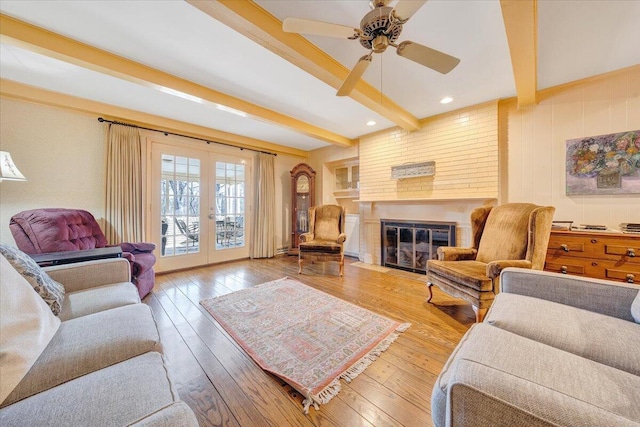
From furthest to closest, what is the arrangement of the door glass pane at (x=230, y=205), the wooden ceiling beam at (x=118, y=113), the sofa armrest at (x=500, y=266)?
the door glass pane at (x=230, y=205)
the wooden ceiling beam at (x=118, y=113)
the sofa armrest at (x=500, y=266)

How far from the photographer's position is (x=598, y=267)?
2.11 metres

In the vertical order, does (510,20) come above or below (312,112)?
below

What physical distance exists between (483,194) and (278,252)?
386 centimetres

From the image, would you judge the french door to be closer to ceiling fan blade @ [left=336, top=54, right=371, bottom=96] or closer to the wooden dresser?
ceiling fan blade @ [left=336, top=54, right=371, bottom=96]

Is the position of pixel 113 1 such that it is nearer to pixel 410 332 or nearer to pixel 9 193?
pixel 9 193

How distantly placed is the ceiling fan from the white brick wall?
6.28 feet

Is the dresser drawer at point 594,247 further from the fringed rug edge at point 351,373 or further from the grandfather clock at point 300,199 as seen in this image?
the grandfather clock at point 300,199

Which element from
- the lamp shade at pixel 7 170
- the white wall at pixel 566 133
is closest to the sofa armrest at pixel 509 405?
the white wall at pixel 566 133

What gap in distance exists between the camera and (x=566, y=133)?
251 cm

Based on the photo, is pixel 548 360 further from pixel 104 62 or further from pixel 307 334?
pixel 104 62

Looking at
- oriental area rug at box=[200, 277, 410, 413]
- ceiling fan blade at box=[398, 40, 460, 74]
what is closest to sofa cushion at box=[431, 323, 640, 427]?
oriental area rug at box=[200, 277, 410, 413]

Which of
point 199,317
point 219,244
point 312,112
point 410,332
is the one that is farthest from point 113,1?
point 219,244

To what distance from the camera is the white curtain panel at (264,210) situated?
4633 mm

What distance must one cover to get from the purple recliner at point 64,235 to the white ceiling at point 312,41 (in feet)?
4.62
